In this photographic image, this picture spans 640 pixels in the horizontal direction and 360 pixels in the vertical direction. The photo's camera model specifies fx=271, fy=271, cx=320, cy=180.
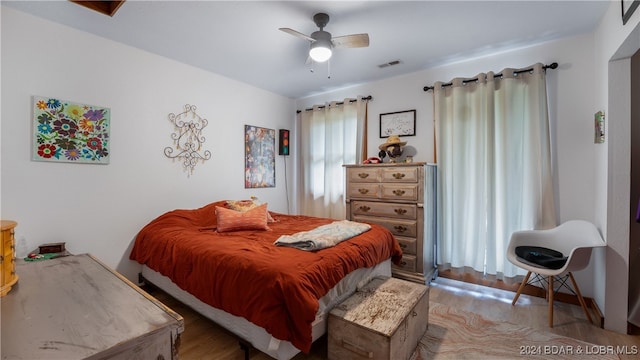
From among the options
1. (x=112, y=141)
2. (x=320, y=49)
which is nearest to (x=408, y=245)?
(x=320, y=49)

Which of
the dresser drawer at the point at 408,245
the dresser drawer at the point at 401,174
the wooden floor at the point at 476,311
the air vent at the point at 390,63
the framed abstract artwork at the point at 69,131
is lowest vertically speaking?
the wooden floor at the point at 476,311

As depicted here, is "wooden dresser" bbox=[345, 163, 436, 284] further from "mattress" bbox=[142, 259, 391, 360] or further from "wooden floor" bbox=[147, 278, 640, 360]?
"mattress" bbox=[142, 259, 391, 360]

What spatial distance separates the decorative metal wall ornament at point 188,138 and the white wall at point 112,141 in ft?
0.22

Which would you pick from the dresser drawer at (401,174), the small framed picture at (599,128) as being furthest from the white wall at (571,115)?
the dresser drawer at (401,174)

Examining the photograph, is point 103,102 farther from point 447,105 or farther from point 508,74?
point 508,74

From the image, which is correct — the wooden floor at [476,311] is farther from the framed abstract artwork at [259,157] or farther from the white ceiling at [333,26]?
the white ceiling at [333,26]

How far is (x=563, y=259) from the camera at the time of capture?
2.36 meters

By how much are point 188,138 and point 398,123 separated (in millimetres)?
2757

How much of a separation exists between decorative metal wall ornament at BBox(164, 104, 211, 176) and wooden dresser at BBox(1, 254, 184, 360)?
84.0 inches

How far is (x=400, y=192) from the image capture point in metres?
3.20

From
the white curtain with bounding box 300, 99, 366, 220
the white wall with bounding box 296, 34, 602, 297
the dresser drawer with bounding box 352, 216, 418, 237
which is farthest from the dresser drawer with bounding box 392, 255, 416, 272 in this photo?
the white wall with bounding box 296, 34, 602, 297

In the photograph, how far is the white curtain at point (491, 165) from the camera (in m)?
2.79

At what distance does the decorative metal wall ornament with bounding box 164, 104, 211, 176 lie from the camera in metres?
3.23

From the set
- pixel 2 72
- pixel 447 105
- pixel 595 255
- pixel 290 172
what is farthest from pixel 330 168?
pixel 2 72
